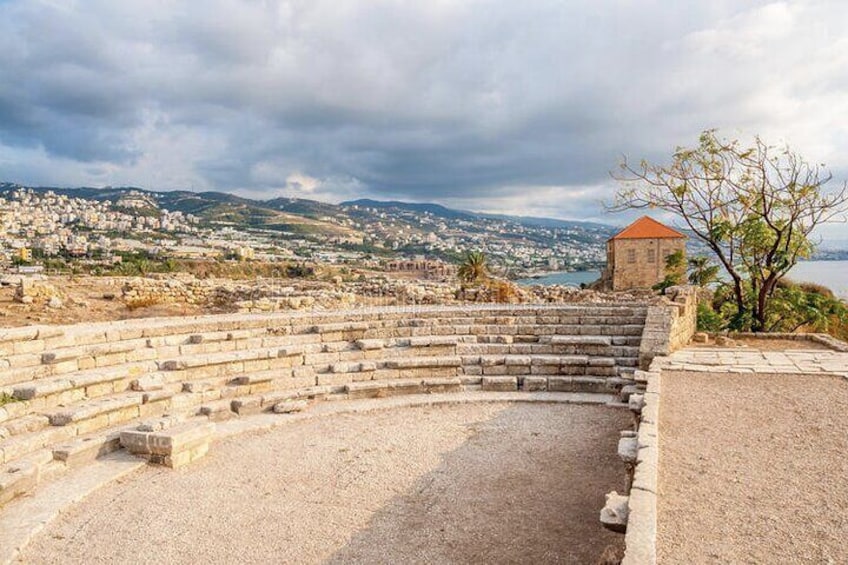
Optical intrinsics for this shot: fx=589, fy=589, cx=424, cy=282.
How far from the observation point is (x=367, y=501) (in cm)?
645

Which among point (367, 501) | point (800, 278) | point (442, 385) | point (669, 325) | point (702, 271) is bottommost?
point (367, 501)

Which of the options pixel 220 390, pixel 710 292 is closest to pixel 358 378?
pixel 220 390

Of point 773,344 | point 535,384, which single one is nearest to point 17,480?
point 535,384

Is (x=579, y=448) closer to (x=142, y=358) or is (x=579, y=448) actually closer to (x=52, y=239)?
(x=142, y=358)

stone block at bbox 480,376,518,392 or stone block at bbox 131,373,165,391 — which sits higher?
stone block at bbox 131,373,165,391

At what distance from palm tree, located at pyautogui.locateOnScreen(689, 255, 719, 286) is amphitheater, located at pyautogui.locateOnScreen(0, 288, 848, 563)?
19.0 feet

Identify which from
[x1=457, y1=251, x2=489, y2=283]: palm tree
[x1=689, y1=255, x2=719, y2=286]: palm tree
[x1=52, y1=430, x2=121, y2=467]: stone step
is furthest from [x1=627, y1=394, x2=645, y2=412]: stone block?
[x1=457, y1=251, x2=489, y2=283]: palm tree

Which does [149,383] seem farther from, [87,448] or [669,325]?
[669,325]

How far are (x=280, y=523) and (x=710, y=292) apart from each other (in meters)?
23.6

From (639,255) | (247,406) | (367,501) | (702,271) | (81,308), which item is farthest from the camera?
(639,255)

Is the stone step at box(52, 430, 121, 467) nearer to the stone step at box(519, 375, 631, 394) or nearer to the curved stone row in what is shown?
the curved stone row

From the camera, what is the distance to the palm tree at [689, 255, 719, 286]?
1888 cm

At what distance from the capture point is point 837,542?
4258mm

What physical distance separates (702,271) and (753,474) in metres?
14.8
